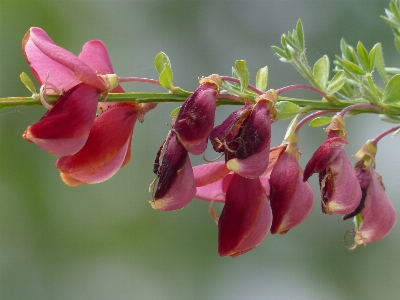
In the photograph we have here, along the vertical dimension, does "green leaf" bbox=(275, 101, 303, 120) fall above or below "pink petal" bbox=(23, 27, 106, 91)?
below

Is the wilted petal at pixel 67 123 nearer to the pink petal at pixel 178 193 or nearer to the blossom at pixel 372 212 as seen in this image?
the pink petal at pixel 178 193

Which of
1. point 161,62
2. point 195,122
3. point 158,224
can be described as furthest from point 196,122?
point 158,224

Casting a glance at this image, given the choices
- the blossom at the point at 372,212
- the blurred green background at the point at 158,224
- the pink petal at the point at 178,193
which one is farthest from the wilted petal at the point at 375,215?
the blurred green background at the point at 158,224

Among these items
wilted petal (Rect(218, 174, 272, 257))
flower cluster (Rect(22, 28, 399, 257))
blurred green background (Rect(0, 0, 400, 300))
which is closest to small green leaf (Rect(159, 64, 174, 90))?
flower cluster (Rect(22, 28, 399, 257))

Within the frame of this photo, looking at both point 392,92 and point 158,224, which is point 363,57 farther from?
point 158,224

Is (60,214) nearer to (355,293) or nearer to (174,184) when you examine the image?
(355,293)

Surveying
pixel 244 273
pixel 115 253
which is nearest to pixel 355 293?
pixel 244 273

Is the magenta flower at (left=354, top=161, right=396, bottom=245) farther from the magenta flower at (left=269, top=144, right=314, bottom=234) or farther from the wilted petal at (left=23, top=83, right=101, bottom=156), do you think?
the wilted petal at (left=23, top=83, right=101, bottom=156)
